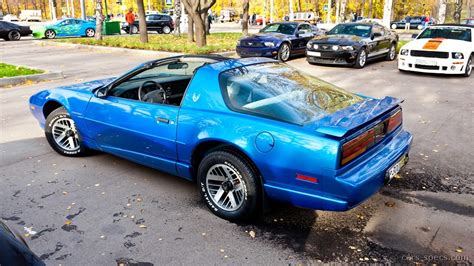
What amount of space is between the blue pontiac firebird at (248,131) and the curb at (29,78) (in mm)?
7421

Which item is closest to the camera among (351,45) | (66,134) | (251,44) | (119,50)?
(66,134)

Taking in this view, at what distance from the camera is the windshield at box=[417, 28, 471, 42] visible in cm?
1215

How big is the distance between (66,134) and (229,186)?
8.85 ft

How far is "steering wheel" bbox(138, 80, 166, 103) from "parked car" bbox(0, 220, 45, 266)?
7.41 feet

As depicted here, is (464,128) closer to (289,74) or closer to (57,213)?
(289,74)

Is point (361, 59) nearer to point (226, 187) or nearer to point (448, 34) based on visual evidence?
point (448, 34)

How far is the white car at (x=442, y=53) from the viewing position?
37.3ft

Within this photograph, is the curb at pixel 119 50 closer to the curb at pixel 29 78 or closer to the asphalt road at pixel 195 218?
the curb at pixel 29 78

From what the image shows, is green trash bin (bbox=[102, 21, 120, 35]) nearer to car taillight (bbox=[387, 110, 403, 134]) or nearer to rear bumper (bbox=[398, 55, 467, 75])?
rear bumper (bbox=[398, 55, 467, 75])

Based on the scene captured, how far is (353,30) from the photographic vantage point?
14.4 m

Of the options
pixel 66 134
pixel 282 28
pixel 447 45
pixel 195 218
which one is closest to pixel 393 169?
pixel 195 218

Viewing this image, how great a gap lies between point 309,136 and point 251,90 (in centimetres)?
86

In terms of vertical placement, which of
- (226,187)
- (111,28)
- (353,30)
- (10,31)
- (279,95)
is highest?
(111,28)

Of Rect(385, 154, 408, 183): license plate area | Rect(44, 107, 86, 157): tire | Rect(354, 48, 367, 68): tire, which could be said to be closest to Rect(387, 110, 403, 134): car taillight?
Rect(385, 154, 408, 183): license plate area
